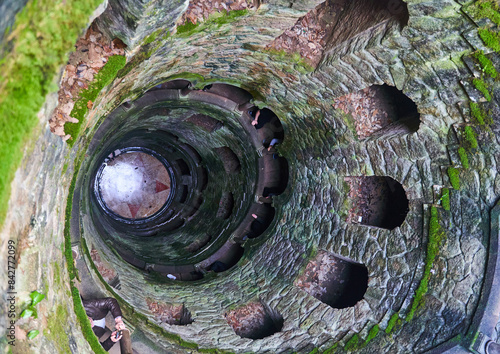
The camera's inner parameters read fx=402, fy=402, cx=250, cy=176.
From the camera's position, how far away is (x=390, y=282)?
5914 millimetres

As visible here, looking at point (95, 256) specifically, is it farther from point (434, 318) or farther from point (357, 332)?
point (434, 318)

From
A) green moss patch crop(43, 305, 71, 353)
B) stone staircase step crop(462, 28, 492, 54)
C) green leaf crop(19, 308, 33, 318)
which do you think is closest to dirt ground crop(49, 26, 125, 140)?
green leaf crop(19, 308, 33, 318)

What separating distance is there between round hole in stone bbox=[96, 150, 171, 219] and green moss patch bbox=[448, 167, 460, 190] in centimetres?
943

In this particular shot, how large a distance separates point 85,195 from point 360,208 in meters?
4.76

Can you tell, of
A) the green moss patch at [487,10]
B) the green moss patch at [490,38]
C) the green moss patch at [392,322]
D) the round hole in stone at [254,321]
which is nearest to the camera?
the green moss patch at [487,10]

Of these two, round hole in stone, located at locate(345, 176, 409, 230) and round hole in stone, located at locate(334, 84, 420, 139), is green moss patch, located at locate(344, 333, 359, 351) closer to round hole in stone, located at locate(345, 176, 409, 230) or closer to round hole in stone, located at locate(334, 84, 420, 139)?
round hole in stone, located at locate(345, 176, 409, 230)

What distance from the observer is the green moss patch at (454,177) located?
204 inches

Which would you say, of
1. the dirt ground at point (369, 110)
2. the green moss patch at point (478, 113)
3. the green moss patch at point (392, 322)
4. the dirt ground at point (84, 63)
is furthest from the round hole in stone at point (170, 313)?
the green moss patch at point (478, 113)

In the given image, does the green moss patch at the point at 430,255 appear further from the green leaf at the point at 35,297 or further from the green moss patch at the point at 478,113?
the green leaf at the point at 35,297

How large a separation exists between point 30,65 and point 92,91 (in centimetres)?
157

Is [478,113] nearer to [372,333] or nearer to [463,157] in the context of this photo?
[463,157]

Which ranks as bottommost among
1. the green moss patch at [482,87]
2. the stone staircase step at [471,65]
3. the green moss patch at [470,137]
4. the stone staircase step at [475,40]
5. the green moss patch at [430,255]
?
the green moss patch at [430,255]

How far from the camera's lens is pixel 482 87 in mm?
4613

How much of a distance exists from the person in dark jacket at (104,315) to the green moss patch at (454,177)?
4.91 metres
